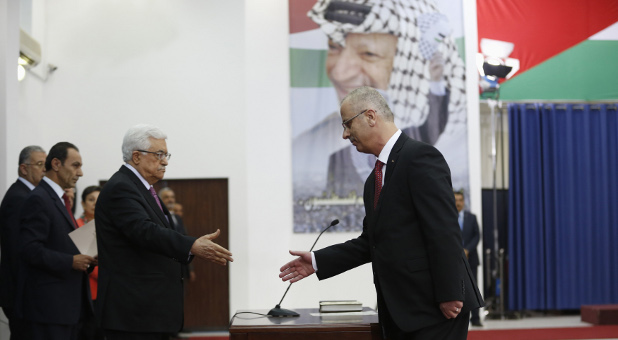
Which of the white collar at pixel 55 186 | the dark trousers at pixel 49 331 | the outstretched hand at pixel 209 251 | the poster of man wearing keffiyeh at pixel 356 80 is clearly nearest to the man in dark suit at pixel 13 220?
the dark trousers at pixel 49 331

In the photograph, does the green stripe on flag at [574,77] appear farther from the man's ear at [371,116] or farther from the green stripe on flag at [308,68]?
the man's ear at [371,116]

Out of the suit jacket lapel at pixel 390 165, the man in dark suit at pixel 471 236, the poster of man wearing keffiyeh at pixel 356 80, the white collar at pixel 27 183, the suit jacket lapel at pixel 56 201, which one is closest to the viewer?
the suit jacket lapel at pixel 390 165

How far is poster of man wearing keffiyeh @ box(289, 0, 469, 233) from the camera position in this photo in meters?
8.78

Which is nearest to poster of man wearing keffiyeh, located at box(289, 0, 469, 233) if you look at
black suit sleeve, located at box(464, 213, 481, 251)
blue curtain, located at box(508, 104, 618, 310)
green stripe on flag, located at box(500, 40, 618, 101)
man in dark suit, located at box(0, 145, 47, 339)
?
black suit sleeve, located at box(464, 213, 481, 251)

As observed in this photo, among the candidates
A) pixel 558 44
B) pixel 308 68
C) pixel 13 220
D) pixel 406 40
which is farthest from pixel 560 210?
pixel 13 220

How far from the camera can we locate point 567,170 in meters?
9.49

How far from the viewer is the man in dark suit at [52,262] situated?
359 centimetres

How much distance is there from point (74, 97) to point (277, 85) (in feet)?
8.44

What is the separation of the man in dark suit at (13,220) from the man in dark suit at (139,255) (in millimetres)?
1576

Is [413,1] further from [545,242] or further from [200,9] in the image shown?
[545,242]

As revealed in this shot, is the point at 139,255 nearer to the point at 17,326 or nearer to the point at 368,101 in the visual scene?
the point at 368,101

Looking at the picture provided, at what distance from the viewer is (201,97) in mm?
8789

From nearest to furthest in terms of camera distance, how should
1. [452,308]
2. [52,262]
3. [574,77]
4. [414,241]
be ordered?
[452,308]
[414,241]
[52,262]
[574,77]

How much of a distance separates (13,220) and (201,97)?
15.2 feet
